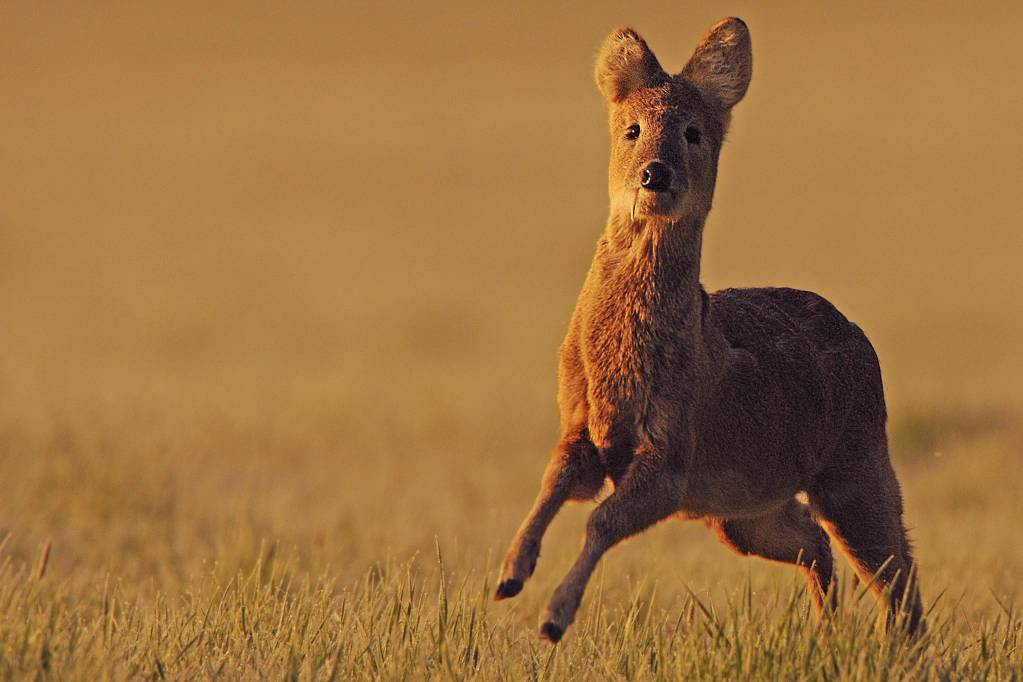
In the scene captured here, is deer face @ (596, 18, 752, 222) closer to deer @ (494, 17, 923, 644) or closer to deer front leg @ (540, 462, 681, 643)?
deer @ (494, 17, 923, 644)

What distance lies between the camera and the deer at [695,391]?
4910 millimetres

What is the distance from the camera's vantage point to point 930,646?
5895 mm

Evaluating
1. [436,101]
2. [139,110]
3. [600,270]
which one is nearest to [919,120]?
[436,101]

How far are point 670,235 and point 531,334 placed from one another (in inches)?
641

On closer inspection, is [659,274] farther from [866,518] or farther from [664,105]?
[866,518]

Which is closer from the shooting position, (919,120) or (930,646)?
(930,646)

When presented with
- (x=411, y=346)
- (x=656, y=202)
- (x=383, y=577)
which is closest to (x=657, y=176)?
(x=656, y=202)

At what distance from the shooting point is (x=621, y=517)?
4727 mm

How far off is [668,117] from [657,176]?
28 cm

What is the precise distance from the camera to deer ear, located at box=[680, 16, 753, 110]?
210 inches

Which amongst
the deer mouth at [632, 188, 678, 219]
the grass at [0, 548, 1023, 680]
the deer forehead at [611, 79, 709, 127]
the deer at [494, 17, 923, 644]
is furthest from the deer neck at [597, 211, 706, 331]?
the grass at [0, 548, 1023, 680]

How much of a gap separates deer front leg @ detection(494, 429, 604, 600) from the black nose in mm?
767

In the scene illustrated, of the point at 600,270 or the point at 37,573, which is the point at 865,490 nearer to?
the point at 600,270

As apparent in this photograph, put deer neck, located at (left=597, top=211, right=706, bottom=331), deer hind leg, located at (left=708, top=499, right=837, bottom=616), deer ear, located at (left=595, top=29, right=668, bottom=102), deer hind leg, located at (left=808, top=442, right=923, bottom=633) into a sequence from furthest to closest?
1. deer hind leg, located at (left=708, top=499, right=837, bottom=616)
2. deer hind leg, located at (left=808, top=442, right=923, bottom=633)
3. deer ear, located at (left=595, top=29, right=668, bottom=102)
4. deer neck, located at (left=597, top=211, right=706, bottom=331)
